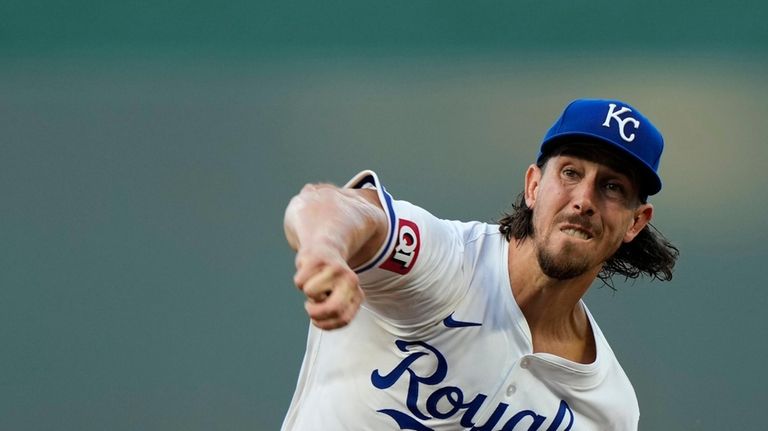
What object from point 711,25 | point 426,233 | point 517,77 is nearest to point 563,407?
point 426,233

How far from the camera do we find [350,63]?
10.1ft

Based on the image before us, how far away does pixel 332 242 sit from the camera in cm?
113

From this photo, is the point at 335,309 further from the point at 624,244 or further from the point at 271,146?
the point at 271,146

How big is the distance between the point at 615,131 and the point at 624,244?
45cm

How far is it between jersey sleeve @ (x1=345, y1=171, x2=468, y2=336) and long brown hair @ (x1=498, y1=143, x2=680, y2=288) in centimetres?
14

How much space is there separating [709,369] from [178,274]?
1547mm

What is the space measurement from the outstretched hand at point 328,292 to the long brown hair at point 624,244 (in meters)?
0.81

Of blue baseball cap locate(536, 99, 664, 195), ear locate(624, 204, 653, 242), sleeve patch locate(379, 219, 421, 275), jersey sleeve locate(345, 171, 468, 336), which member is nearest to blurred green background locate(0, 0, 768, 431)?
ear locate(624, 204, 653, 242)

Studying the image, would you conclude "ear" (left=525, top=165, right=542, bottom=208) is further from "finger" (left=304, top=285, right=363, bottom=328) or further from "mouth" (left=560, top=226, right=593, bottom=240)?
"finger" (left=304, top=285, right=363, bottom=328)

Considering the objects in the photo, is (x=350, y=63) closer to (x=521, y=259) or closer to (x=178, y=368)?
(x=178, y=368)

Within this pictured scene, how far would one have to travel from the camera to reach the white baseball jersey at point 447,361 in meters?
1.59

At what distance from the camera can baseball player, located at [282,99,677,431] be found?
162cm

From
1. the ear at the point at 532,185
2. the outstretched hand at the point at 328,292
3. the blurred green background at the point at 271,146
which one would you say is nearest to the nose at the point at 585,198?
the ear at the point at 532,185

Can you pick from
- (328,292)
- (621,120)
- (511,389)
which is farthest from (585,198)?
(328,292)
